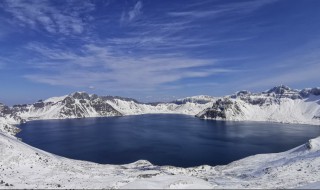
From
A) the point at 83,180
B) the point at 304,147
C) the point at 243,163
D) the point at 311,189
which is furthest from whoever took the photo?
the point at 243,163

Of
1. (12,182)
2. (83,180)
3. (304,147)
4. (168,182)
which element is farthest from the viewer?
(304,147)

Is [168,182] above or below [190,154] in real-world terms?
above

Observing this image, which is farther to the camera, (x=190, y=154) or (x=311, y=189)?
(x=190, y=154)

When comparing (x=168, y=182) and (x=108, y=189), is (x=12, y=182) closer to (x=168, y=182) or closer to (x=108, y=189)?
(x=108, y=189)

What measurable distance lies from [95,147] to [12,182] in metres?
118

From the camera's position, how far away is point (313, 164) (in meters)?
60.8

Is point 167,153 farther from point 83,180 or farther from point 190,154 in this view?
point 83,180

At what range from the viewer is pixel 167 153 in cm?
14150

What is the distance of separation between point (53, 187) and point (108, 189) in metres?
9.29

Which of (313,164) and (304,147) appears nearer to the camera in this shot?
(313,164)

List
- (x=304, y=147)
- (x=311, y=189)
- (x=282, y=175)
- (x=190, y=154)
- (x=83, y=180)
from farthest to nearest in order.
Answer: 1. (x=190, y=154)
2. (x=304, y=147)
3. (x=282, y=175)
4. (x=83, y=180)
5. (x=311, y=189)

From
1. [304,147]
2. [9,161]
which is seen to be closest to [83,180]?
[9,161]

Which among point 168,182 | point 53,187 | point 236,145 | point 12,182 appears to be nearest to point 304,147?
point 168,182

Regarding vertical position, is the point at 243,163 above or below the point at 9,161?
below
